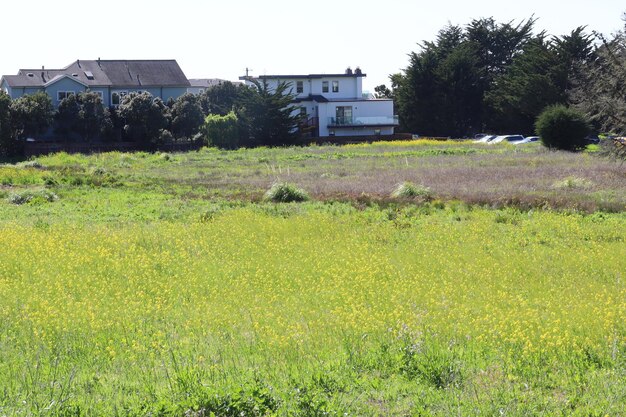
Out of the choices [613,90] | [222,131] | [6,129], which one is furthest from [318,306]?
[222,131]

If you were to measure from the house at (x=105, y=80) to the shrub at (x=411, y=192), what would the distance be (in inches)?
2340

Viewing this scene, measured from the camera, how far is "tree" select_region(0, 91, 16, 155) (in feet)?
217

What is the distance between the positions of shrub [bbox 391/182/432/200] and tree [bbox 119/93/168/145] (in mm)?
47513

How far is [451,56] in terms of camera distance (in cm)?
8681

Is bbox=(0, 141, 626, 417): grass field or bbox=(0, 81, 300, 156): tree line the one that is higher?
bbox=(0, 81, 300, 156): tree line

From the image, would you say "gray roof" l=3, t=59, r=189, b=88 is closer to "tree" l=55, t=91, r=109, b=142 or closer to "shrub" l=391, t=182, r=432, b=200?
"tree" l=55, t=91, r=109, b=142

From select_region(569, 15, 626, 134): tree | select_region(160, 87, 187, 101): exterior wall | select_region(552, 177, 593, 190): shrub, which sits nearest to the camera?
select_region(552, 177, 593, 190): shrub

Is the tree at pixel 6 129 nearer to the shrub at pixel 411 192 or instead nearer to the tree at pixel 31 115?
the tree at pixel 31 115

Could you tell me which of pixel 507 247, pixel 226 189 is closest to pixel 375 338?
pixel 507 247

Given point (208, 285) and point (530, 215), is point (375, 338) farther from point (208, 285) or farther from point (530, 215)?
point (530, 215)

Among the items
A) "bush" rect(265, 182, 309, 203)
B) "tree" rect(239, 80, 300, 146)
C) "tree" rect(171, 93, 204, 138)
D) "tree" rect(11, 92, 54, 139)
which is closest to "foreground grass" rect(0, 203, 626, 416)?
"bush" rect(265, 182, 309, 203)

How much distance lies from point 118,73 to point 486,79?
132ft

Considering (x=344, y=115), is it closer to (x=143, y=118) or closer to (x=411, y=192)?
(x=143, y=118)

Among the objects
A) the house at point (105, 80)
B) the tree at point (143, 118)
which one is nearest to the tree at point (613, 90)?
the tree at point (143, 118)
